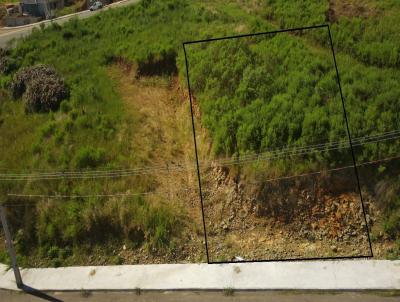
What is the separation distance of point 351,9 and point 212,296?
1464cm

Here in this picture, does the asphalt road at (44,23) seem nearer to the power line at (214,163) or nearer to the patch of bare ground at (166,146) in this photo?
the patch of bare ground at (166,146)

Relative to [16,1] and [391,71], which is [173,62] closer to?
[391,71]

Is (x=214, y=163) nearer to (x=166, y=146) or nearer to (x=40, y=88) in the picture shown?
(x=166, y=146)

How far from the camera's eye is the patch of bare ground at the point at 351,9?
17.5 meters

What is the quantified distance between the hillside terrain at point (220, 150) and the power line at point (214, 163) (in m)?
0.04

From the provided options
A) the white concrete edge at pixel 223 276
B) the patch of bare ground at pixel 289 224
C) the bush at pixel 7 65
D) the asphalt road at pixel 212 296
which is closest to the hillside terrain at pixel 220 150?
the patch of bare ground at pixel 289 224

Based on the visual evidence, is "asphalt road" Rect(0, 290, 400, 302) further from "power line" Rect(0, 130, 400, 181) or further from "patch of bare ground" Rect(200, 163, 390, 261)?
"power line" Rect(0, 130, 400, 181)

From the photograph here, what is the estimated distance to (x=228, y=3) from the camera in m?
23.0

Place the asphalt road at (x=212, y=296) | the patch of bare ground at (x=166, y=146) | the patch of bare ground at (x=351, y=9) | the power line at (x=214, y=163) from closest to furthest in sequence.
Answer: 1. the asphalt road at (x=212, y=296)
2. the patch of bare ground at (x=166, y=146)
3. the power line at (x=214, y=163)
4. the patch of bare ground at (x=351, y=9)

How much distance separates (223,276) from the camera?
9.30 metres

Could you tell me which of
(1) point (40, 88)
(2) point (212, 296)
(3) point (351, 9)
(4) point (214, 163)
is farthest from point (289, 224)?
(3) point (351, 9)

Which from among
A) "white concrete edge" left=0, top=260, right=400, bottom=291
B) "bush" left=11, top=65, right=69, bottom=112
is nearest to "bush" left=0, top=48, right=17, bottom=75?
"bush" left=11, top=65, right=69, bottom=112

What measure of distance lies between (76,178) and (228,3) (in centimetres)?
1517

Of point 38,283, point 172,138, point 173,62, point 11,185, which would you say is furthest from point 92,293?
point 173,62
